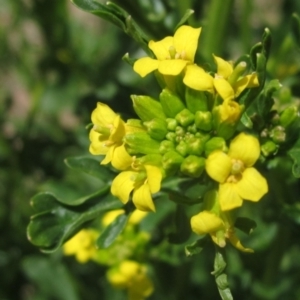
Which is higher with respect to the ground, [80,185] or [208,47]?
[208,47]

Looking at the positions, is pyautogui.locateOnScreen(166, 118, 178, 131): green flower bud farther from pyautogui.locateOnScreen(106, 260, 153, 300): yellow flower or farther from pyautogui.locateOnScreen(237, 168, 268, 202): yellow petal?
pyautogui.locateOnScreen(106, 260, 153, 300): yellow flower

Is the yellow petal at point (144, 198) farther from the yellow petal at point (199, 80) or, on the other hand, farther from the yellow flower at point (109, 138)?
the yellow petal at point (199, 80)

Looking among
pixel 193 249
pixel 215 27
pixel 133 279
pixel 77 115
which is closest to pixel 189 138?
pixel 193 249

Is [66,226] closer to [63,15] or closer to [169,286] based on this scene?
[169,286]

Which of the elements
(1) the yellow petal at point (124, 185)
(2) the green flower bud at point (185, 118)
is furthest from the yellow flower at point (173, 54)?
(1) the yellow petal at point (124, 185)

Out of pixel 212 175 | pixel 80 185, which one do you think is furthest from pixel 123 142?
pixel 80 185

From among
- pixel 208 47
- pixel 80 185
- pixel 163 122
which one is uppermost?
pixel 163 122
